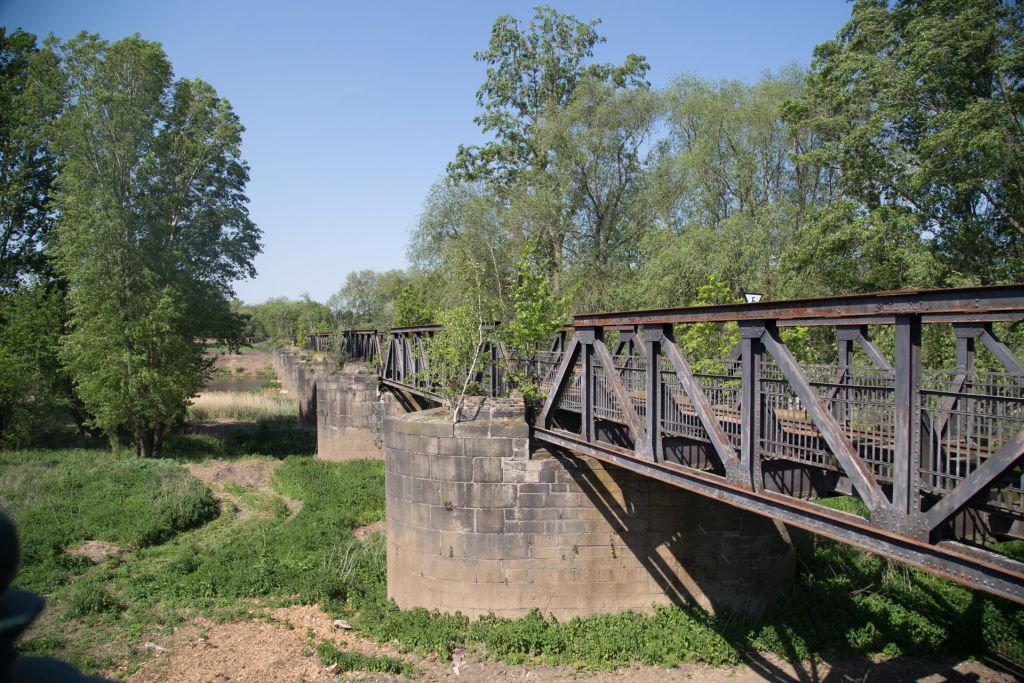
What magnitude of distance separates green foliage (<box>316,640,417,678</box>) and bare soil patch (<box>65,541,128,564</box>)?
7063 millimetres

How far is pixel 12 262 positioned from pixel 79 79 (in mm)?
8150

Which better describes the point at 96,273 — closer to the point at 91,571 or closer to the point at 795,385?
the point at 91,571

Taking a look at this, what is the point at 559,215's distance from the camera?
26.1 metres

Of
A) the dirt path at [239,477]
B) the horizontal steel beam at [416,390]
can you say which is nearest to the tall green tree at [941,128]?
the horizontal steel beam at [416,390]

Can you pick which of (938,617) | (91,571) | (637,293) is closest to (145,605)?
(91,571)

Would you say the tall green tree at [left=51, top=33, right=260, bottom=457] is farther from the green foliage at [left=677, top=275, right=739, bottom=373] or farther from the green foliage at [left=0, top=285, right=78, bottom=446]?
the green foliage at [left=677, top=275, right=739, bottom=373]

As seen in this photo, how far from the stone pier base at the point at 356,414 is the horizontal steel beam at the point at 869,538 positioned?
16587mm

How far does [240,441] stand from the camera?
27.2 meters

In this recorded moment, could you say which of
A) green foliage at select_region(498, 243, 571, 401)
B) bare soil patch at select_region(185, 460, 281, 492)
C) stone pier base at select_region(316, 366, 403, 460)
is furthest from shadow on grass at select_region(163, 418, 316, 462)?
green foliage at select_region(498, 243, 571, 401)

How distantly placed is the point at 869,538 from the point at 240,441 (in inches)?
1016

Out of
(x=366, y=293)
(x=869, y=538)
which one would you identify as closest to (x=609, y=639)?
(x=869, y=538)

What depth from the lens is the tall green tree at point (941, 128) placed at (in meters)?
15.4

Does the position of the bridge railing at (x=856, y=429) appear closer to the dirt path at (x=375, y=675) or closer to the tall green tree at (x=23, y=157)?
the dirt path at (x=375, y=675)

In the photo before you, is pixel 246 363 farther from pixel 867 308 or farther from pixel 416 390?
pixel 867 308
